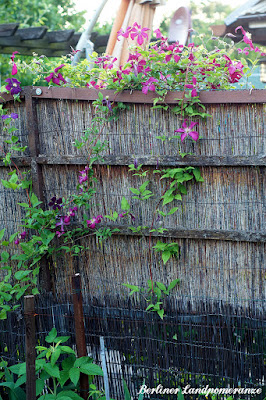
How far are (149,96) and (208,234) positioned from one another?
110 cm

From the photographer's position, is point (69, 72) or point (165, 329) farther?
point (69, 72)

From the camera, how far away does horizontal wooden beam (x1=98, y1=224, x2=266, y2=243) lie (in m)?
3.16

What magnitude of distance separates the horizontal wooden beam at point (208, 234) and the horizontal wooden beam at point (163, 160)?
48 centimetres

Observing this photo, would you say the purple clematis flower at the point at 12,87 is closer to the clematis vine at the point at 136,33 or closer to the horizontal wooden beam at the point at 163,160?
the horizontal wooden beam at the point at 163,160

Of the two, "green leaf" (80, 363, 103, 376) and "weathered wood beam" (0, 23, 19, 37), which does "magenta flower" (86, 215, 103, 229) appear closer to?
"green leaf" (80, 363, 103, 376)

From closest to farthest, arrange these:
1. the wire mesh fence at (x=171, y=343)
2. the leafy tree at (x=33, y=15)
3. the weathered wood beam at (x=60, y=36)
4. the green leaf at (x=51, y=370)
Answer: the green leaf at (x=51, y=370), the wire mesh fence at (x=171, y=343), the weathered wood beam at (x=60, y=36), the leafy tree at (x=33, y=15)

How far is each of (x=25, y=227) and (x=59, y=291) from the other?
621 mm

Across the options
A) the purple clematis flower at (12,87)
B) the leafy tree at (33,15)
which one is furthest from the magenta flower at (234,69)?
the leafy tree at (33,15)

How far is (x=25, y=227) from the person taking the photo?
12.4ft

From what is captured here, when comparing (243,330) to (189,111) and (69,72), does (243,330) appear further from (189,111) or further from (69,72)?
(69,72)

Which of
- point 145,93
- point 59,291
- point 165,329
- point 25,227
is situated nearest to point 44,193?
point 25,227

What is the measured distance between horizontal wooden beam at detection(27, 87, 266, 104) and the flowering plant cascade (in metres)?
0.05

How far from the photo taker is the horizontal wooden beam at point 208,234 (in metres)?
3.16

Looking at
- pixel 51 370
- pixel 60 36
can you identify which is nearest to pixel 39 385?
pixel 51 370
